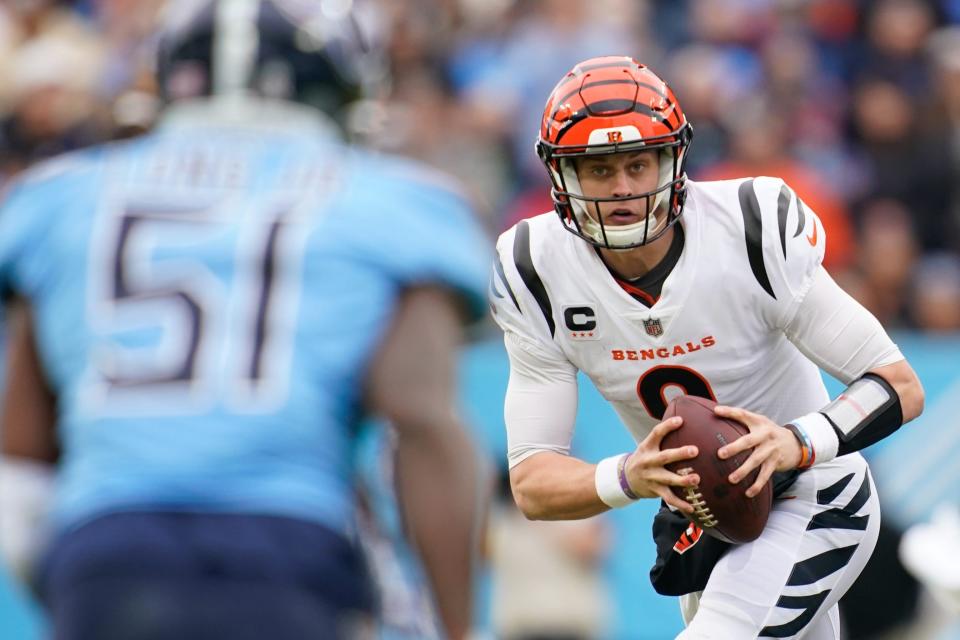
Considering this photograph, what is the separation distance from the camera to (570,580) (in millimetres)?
8070

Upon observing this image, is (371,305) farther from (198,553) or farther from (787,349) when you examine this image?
(787,349)

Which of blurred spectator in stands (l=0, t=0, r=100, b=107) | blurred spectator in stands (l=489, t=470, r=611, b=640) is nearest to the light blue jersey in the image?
blurred spectator in stands (l=489, t=470, r=611, b=640)

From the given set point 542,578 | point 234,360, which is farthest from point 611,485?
point 542,578

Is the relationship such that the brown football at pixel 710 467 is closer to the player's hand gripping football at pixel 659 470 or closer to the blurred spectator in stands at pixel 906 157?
the player's hand gripping football at pixel 659 470

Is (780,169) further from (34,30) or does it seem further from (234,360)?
(234,360)

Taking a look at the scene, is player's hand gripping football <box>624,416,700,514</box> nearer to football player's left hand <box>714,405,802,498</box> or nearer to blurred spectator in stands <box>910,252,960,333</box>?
football player's left hand <box>714,405,802,498</box>

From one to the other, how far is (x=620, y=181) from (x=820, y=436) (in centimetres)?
77

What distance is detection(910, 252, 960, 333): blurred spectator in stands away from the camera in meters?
8.16

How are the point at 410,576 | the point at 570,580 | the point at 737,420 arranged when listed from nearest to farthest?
the point at 410,576
the point at 737,420
the point at 570,580

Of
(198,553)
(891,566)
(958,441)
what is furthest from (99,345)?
(958,441)

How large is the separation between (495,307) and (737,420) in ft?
2.61

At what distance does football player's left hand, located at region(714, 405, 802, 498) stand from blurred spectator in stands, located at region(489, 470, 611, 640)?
167 inches

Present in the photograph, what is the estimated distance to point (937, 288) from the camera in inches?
321

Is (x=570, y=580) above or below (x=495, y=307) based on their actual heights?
below
